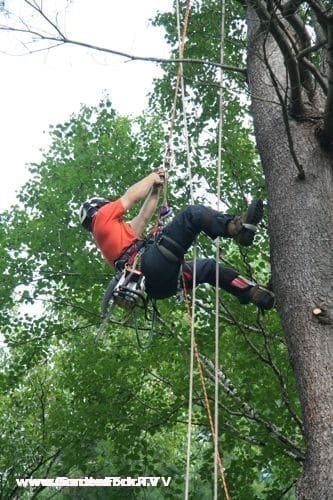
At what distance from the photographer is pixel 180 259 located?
427cm

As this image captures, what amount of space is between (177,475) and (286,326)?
6.81 metres

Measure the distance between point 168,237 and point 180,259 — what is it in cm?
17

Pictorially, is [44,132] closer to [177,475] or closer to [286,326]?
[177,475]

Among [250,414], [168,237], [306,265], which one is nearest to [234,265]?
[250,414]

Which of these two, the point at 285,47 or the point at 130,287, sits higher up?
the point at 285,47

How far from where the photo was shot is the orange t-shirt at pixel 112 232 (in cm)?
456

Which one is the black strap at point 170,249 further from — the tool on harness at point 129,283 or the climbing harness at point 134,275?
the tool on harness at point 129,283

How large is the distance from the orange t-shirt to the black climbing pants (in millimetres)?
222

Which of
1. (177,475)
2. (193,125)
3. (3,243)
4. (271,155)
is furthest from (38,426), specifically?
(271,155)

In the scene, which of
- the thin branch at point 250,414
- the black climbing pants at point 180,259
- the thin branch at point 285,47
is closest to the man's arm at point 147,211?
the black climbing pants at point 180,259

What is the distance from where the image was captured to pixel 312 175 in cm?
368

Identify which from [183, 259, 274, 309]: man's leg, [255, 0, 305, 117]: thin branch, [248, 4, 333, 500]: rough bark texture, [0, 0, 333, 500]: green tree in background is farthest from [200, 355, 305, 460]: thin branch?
[255, 0, 305, 117]: thin branch

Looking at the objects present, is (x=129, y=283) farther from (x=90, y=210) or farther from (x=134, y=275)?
(x=90, y=210)

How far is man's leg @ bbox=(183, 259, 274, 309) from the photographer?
429 cm
